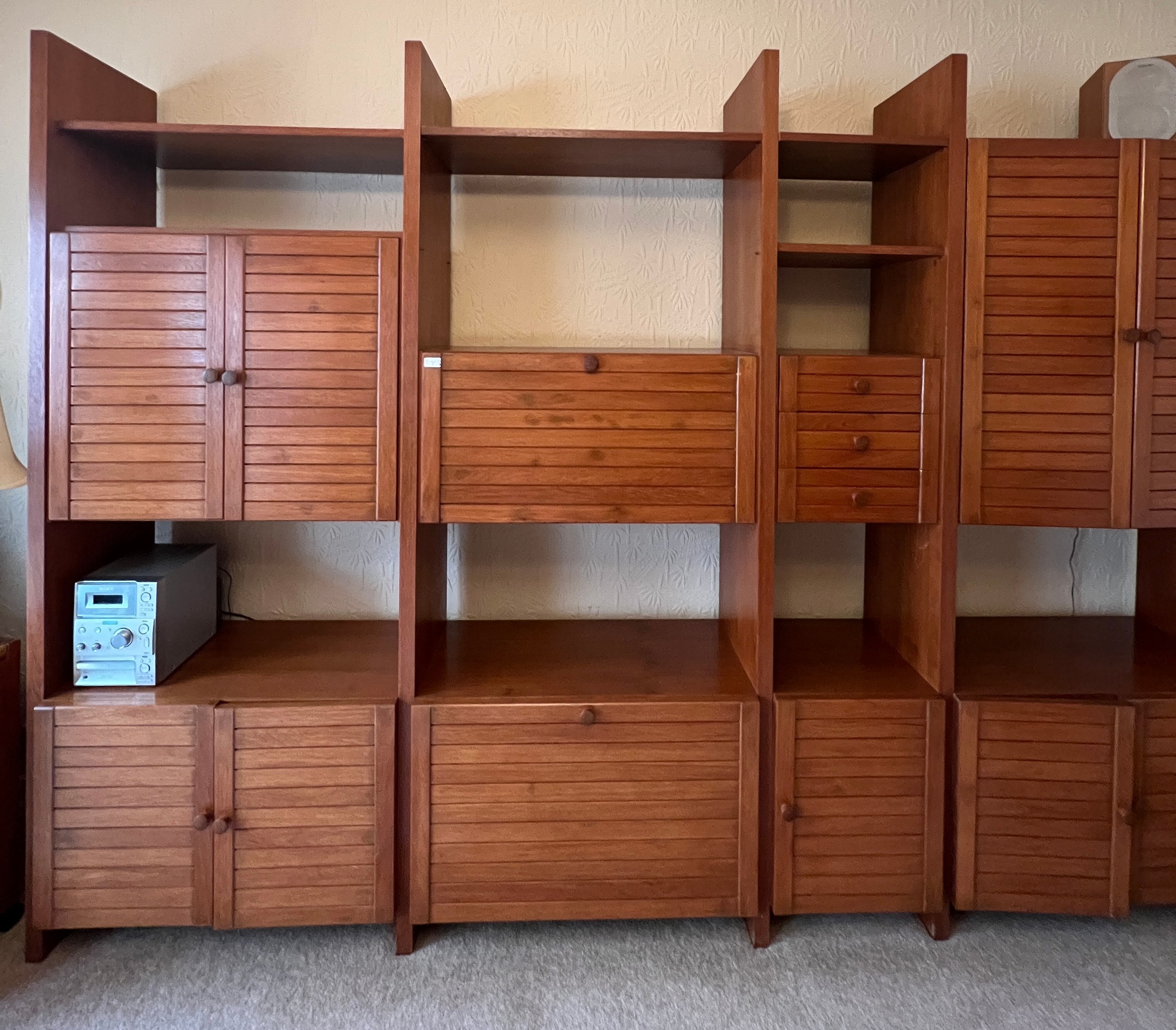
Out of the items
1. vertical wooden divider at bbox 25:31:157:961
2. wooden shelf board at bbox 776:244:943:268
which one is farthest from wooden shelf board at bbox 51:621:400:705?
wooden shelf board at bbox 776:244:943:268

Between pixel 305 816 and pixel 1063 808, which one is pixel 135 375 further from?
pixel 1063 808

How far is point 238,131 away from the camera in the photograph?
6.39 feet

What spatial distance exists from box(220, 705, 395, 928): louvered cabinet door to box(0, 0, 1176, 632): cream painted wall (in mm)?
574

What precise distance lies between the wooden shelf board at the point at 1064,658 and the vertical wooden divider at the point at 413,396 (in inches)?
45.2

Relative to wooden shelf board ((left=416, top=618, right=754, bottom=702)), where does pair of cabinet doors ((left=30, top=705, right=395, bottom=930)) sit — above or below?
below

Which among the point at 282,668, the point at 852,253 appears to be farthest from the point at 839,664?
the point at 282,668

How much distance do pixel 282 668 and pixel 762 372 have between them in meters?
1.21

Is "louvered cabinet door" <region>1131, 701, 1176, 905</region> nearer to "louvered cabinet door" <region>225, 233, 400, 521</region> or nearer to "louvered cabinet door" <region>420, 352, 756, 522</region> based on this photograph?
"louvered cabinet door" <region>420, 352, 756, 522</region>

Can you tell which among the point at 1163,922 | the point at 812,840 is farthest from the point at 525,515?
the point at 1163,922

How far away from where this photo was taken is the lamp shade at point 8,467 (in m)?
2.06

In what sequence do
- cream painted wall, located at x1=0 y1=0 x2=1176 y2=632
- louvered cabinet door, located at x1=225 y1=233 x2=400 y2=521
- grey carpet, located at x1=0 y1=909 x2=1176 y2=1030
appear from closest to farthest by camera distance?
1. grey carpet, located at x1=0 y1=909 x2=1176 y2=1030
2. louvered cabinet door, located at x1=225 y1=233 x2=400 y2=521
3. cream painted wall, located at x1=0 y1=0 x2=1176 y2=632

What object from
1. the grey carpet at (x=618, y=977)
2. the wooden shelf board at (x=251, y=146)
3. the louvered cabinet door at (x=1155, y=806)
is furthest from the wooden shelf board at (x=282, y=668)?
the louvered cabinet door at (x=1155, y=806)

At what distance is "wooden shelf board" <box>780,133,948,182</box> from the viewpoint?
202cm

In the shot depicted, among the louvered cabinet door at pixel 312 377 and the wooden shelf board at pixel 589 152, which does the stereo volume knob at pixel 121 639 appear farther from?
the wooden shelf board at pixel 589 152
